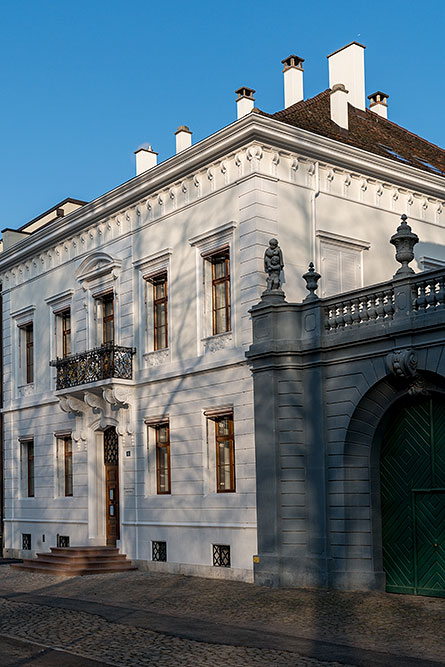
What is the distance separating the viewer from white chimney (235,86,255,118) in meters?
23.7

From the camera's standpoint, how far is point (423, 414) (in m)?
16.0

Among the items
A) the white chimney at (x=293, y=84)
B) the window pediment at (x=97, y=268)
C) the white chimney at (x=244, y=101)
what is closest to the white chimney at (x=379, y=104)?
the white chimney at (x=293, y=84)

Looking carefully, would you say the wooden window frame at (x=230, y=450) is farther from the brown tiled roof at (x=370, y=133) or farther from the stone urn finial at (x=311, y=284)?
the brown tiled roof at (x=370, y=133)

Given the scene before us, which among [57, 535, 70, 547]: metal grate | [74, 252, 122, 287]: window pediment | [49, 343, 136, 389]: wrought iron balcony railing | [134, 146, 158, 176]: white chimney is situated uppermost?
[134, 146, 158, 176]: white chimney

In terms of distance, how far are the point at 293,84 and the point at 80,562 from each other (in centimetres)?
1496

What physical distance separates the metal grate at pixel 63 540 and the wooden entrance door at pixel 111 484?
193 centimetres

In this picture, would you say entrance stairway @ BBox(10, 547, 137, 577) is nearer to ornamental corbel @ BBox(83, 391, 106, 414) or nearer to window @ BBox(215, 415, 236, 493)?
ornamental corbel @ BBox(83, 391, 106, 414)

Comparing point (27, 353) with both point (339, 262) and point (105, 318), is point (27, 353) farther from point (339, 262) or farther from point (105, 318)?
point (339, 262)

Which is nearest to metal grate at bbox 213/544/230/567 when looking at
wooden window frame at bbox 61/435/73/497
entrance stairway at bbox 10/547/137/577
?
entrance stairway at bbox 10/547/137/577

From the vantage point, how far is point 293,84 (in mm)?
26750

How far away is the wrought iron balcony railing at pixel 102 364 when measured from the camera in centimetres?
2286

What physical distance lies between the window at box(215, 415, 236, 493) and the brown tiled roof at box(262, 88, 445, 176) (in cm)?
703

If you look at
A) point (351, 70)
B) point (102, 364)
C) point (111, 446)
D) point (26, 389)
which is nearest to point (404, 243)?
point (102, 364)

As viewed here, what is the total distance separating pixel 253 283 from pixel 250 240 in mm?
957
